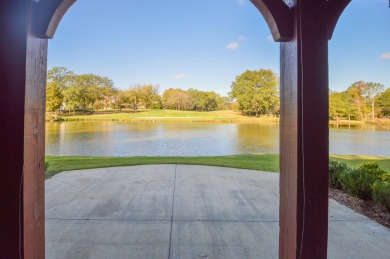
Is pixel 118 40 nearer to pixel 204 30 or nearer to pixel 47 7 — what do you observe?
pixel 204 30

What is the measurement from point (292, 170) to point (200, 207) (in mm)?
2366

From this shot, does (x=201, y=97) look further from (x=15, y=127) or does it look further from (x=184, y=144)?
(x=15, y=127)

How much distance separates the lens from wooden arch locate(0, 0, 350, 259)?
1187 millimetres

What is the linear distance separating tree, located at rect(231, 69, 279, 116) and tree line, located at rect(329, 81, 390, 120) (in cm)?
1016

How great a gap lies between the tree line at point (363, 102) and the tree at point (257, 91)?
400 inches

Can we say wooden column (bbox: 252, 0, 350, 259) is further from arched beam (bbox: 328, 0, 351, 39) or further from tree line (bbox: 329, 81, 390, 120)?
tree line (bbox: 329, 81, 390, 120)

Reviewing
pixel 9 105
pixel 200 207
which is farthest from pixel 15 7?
pixel 200 207

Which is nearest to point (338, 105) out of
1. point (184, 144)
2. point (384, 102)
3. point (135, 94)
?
point (384, 102)

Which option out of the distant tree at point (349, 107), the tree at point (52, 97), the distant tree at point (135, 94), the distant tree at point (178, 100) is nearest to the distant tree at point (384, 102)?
the distant tree at point (349, 107)

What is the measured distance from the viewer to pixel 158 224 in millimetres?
2869

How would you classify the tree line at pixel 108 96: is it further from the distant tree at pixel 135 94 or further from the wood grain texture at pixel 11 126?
the wood grain texture at pixel 11 126

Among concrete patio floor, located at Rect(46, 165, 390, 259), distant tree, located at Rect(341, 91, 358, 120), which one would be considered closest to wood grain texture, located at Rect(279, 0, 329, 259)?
concrete patio floor, located at Rect(46, 165, 390, 259)

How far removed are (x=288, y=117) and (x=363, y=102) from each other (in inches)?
1787

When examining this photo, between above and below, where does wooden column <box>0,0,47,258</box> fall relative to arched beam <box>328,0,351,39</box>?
below
